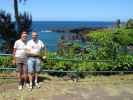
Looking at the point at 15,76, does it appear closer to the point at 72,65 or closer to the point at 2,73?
the point at 2,73

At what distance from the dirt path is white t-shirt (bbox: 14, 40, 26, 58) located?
101cm

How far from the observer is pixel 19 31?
2484 centimetres

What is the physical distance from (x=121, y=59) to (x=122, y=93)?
3.03 metres

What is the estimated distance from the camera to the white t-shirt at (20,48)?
11938 millimetres

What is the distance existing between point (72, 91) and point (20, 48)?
1.97 m

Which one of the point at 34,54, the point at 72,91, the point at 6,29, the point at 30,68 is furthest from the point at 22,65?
the point at 6,29

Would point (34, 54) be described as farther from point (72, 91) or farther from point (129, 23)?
point (129, 23)

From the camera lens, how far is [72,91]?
12.1 m

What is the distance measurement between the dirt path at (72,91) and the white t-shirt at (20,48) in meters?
1.01

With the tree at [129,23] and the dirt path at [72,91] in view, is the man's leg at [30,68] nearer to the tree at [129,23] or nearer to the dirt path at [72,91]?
the dirt path at [72,91]

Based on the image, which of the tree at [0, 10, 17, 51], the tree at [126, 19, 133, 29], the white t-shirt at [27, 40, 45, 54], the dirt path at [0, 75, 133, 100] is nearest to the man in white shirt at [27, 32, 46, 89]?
the white t-shirt at [27, 40, 45, 54]

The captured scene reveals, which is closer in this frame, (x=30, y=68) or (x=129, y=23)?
(x=30, y=68)

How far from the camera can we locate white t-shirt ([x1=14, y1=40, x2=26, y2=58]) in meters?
11.9

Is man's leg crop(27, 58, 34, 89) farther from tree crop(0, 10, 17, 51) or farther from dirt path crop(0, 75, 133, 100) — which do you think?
tree crop(0, 10, 17, 51)
